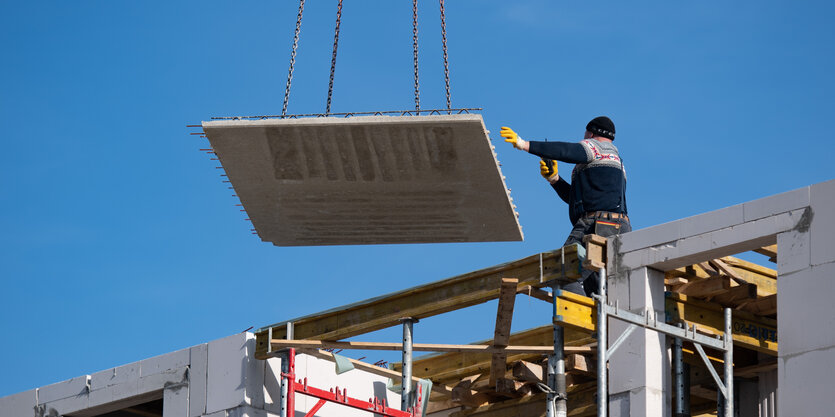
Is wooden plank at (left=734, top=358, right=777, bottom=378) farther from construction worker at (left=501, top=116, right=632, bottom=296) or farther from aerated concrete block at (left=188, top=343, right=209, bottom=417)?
aerated concrete block at (left=188, top=343, right=209, bottom=417)

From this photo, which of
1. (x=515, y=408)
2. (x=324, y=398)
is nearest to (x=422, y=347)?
(x=324, y=398)

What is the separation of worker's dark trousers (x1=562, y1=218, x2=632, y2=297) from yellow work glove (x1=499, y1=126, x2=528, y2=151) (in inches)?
52.7

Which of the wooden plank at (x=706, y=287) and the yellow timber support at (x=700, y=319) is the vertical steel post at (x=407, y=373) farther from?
the wooden plank at (x=706, y=287)

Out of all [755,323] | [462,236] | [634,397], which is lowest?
[634,397]

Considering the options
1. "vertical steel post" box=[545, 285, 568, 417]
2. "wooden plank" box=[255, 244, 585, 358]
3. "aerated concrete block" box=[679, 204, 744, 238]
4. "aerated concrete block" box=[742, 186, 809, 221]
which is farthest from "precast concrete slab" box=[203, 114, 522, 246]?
"aerated concrete block" box=[742, 186, 809, 221]

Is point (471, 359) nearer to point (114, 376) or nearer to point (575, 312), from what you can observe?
point (575, 312)

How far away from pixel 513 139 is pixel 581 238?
170 cm

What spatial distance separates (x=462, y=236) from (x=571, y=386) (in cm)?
290

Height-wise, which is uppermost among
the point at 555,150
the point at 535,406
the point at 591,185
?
the point at 555,150

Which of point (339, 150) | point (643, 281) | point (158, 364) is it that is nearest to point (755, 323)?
point (643, 281)

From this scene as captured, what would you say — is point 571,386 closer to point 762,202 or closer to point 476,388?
point 476,388

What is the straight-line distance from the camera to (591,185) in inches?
805

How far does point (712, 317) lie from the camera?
1962 centimetres

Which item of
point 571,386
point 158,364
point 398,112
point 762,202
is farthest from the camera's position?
point 158,364
